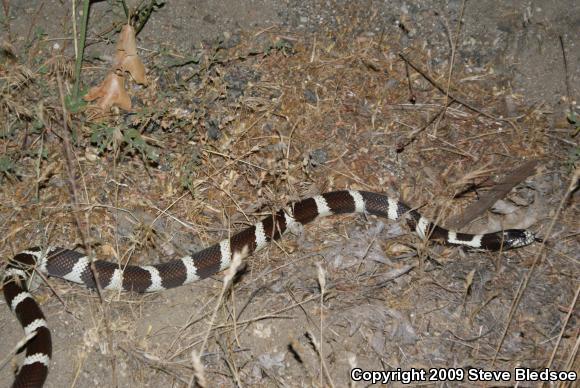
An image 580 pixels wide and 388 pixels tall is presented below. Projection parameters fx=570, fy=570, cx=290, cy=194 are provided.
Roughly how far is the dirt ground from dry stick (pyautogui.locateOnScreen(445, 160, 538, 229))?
0.02m

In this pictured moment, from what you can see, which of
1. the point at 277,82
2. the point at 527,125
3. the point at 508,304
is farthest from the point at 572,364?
the point at 277,82

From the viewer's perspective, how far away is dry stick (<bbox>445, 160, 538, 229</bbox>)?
5008 mm

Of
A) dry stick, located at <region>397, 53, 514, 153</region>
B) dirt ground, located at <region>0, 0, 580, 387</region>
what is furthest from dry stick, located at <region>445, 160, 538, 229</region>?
dry stick, located at <region>397, 53, 514, 153</region>

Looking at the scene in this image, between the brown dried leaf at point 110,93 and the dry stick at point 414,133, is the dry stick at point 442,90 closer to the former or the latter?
the dry stick at point 414,133

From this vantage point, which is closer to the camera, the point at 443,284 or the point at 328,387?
the point at 328,387

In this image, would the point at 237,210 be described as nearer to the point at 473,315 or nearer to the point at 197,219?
the point at 197,219

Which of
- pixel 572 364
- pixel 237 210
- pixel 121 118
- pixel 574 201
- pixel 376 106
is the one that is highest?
pixel 121 118

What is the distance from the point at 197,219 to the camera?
483 centimetres

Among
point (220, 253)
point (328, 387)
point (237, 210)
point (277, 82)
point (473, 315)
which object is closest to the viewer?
point (328, 387)

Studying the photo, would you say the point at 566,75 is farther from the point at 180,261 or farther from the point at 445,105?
the point at 180,261

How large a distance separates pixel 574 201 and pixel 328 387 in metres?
2.87

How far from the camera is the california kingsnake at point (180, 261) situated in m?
4.04

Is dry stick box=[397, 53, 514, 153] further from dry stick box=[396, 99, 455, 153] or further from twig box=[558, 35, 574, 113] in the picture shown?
twig box=[558, 35, 574, 113]

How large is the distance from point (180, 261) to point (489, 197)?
2.71m
